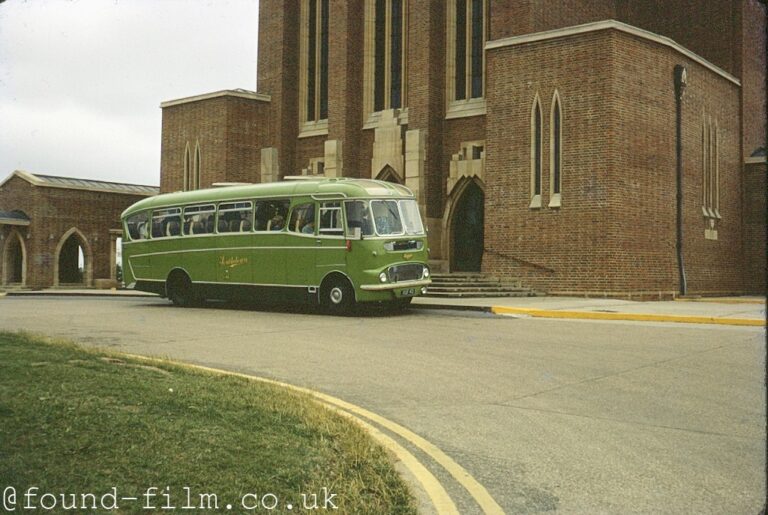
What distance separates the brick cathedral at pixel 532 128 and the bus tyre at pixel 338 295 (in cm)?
731

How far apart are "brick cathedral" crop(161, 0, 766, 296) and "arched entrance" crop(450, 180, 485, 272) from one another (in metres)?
0.06

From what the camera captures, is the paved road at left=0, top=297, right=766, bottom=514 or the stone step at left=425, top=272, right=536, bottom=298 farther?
the stone step at left=425, top=272, right=536, bottom=298

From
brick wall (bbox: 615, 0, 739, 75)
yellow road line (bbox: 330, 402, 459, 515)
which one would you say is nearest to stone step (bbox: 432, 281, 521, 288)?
brick wall (bbox: 615, 0, 739, 75)

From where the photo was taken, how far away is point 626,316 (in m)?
15.5

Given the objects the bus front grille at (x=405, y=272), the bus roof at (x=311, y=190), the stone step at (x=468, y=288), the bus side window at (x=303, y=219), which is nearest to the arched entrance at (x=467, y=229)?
the stone step at (x=468, y=288)

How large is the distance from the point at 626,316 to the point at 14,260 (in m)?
33.9

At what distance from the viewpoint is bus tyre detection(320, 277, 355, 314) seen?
17312 mm

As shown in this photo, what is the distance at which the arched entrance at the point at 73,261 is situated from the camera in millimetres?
39094

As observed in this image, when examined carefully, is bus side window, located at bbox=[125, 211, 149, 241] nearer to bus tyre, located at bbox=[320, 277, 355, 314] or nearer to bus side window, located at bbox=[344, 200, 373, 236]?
bus tyre, located at bbox=[320, 277, 355, 314]

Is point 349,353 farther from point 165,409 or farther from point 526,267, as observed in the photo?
point 526,267

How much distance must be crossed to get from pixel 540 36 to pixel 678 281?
28.4 ft

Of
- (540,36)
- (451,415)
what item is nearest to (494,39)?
(540,36)

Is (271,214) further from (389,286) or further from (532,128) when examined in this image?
(532,128)

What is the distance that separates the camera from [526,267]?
2267 cm
